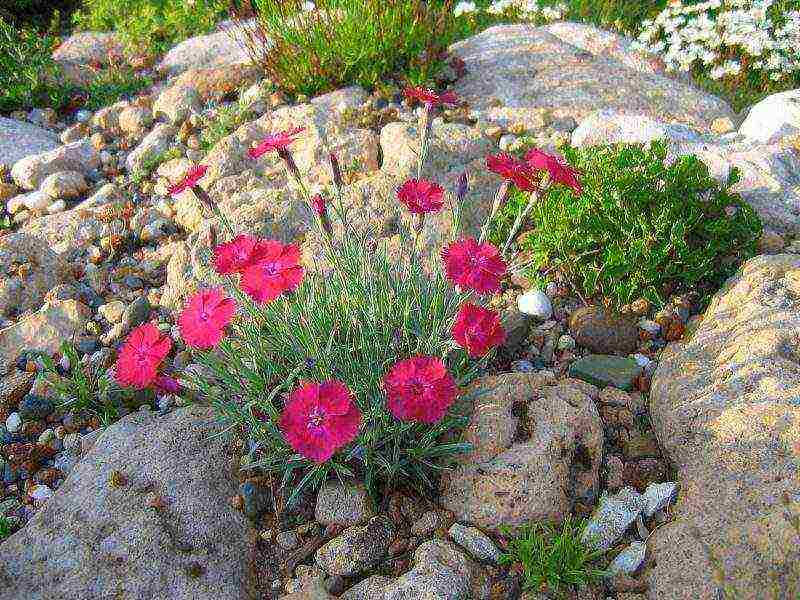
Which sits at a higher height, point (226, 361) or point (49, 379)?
point (226, 361)

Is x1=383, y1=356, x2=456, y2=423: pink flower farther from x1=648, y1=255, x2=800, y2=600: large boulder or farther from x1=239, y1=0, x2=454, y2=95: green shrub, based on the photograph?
x1=239, y1=0, x2=454, y2=95: green shrub

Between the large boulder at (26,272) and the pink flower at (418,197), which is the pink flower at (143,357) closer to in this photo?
the pink flower at (418,197)

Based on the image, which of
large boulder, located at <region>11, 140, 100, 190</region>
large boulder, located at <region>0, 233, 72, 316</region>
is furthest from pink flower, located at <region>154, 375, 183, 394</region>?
large boulder, located at <region>11, 140, 100, 190</region>

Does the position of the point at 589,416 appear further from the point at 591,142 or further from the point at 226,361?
the point at 591,142

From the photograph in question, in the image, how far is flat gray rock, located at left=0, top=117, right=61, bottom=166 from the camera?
5378 mm

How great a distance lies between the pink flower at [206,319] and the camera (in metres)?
2.19

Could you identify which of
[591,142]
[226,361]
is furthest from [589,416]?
[591,142]

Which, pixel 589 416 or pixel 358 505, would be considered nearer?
pixel 358 505

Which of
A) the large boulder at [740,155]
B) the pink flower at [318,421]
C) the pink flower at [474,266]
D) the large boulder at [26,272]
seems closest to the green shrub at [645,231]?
the large boulder at [740,155]

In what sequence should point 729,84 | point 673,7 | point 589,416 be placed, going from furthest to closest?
point 673,7, point 729,84, point 589,416

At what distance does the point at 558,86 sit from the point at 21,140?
4249 mm

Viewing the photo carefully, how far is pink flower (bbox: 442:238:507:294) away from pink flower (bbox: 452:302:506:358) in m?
0.08

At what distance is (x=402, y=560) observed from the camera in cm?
242

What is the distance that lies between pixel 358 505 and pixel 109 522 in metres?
0.89
